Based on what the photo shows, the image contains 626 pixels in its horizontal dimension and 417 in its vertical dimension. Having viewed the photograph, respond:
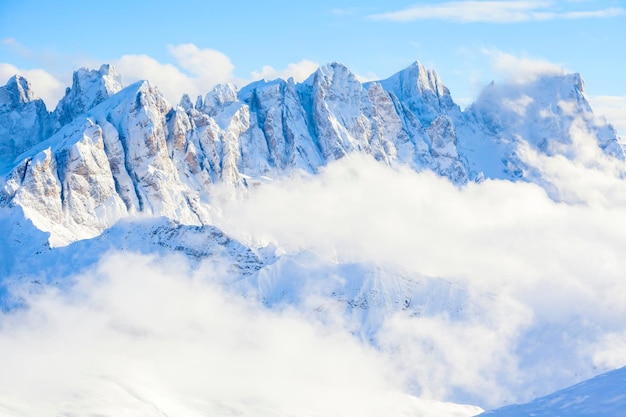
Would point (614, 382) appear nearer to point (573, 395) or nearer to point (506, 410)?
point (573, 395)

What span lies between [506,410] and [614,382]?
12.9 m

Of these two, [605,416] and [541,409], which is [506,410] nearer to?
[541,409]

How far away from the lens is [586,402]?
4587 inches

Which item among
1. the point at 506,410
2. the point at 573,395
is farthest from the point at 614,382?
the point at 506,410

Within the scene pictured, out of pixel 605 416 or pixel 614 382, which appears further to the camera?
pixel 614 382

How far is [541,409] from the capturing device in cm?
12075

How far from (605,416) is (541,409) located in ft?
33.7

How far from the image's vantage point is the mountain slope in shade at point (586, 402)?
373 feet

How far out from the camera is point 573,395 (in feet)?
393

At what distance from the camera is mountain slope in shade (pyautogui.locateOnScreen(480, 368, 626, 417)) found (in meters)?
114

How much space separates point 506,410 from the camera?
4924 inches

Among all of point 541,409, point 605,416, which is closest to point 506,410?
point 541,409

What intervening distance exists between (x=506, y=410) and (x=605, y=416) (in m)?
15.6

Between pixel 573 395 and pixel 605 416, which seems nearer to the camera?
pixel 605 416
